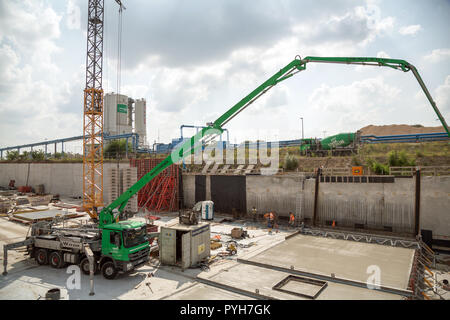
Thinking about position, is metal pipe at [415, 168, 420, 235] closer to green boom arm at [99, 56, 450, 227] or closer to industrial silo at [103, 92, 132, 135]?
green boom arm at [99, 56, 450, 227]

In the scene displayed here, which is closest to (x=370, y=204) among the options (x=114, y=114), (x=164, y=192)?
(x=164, y=192)

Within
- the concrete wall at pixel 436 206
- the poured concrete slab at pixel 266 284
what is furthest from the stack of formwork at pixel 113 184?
the concrete wall at pixel 436 206

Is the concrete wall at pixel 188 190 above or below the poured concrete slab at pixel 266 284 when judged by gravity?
above

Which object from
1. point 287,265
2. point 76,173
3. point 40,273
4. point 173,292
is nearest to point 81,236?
point 40,273

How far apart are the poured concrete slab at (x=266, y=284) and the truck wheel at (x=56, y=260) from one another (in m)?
6.89

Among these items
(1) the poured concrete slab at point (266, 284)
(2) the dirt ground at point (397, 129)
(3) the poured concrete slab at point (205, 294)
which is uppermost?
(2) the dirt ground at point (397, 129)

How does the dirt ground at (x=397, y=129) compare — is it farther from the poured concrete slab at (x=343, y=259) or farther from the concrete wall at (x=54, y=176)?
the concrete wall at (x=54, y=176)

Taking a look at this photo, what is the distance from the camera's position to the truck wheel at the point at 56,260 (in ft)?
43.7

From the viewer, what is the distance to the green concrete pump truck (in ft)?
39.0

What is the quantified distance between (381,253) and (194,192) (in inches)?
751

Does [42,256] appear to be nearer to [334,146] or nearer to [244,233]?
[244,233]

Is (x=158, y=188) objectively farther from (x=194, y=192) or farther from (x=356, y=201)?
(x=356, y=201)

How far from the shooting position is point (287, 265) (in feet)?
42.7

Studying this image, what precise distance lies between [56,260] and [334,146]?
34683 mm
